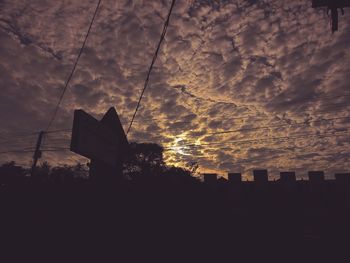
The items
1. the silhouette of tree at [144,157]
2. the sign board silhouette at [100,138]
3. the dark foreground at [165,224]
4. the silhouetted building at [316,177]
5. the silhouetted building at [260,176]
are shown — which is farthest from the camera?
the silhouette of tree at [144,157]

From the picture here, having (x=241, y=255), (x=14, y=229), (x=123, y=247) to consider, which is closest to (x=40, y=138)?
(x=14, y=229)

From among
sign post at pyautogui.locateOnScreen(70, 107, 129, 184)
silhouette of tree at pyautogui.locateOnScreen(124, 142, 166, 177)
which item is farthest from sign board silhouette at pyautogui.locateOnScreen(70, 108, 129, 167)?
silhouette of tree at pyautogui.locateOnScreen(124, 142, 166, 177)

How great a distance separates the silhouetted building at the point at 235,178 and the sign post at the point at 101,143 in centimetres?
→ 401

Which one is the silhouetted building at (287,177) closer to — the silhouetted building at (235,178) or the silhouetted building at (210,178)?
the silhouetted building at (235,178)

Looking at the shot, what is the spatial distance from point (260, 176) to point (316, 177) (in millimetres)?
2010

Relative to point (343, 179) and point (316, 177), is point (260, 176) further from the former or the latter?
point (343, 179)

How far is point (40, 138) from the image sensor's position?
25.5 m

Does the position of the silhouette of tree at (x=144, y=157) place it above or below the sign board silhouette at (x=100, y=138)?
above

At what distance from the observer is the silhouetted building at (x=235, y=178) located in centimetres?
1024

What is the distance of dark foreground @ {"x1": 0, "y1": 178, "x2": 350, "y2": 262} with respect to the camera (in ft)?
26.5

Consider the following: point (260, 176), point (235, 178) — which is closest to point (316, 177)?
point (260, 176)

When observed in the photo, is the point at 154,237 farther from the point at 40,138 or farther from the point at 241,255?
the point at 40,138

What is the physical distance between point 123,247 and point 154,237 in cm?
95

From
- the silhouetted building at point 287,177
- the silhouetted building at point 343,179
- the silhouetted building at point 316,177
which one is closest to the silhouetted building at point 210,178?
the silhouetted building at point 287,177
